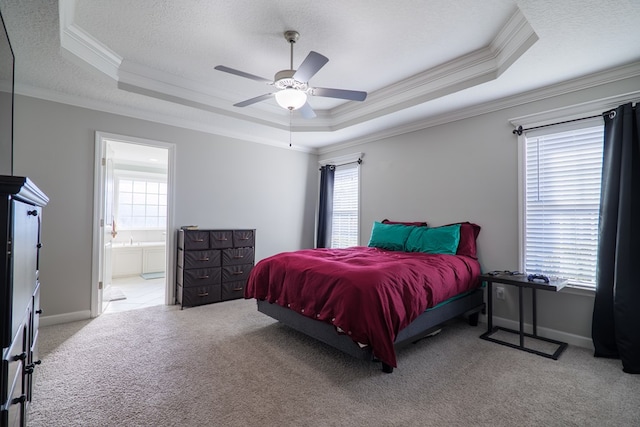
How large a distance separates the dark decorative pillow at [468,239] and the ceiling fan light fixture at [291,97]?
2.35 metres

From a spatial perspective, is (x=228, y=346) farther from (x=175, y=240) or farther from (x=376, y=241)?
(x=376, y=241)

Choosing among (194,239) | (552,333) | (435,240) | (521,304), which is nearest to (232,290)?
(194,239)

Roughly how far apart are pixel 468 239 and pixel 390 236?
3.10ft

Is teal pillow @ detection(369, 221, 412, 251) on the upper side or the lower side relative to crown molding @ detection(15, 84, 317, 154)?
lower

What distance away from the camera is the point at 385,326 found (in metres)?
2.10

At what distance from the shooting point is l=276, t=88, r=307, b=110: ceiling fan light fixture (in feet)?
8.21

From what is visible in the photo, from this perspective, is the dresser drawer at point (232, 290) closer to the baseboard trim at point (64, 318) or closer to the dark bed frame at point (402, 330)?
the dark bed frame at point (402, 330)

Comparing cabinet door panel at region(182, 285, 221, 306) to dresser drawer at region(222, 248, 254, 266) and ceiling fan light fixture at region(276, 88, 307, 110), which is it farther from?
ceiling fan light fixture at region(276, 88, 307, 110)

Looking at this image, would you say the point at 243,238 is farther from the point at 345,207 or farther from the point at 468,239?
the point at 468,239

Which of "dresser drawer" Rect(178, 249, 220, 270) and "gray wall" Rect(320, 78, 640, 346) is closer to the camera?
"gray wall" Rect(320, 78, 640, 346)

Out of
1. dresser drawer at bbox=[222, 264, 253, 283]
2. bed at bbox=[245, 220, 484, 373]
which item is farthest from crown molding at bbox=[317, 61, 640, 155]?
dresser drawer at bbox=[222, 264, 253, 283]

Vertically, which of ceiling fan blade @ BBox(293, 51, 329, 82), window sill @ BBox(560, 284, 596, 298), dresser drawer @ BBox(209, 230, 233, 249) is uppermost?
ceiling fan blade @ BBox(293, 51, 329, 82)

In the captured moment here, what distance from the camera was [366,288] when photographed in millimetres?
2164

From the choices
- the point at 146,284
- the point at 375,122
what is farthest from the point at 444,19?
the point at 146,284
